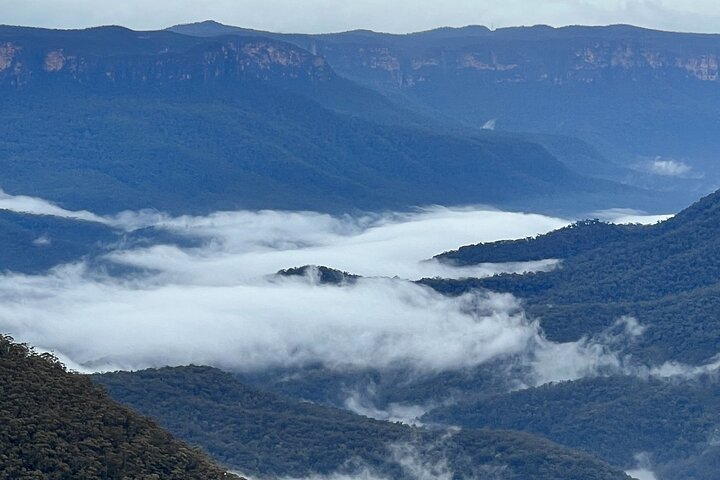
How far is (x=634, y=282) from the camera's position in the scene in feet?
373

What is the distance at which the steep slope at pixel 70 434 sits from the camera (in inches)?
1810

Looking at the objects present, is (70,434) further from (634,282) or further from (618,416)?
(634,282)

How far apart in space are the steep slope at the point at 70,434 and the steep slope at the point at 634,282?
53598 millimetres

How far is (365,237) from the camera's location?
18738 cm

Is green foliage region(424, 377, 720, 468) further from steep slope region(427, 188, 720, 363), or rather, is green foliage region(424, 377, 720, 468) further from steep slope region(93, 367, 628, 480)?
steep slope region(93, 367, 628, 480)

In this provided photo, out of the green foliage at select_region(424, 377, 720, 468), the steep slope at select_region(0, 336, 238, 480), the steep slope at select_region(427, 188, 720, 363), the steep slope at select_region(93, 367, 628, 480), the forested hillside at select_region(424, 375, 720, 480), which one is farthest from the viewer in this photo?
the steep slope at select_region(427, 188, 720, 363)

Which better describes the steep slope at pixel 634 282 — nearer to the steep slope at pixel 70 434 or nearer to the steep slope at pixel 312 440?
the steep slope at pixel 312 440

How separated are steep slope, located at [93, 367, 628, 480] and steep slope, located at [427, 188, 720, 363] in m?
24.0

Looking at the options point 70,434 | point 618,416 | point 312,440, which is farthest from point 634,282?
point 70,434

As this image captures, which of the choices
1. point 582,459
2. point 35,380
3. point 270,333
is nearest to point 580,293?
point 270,333

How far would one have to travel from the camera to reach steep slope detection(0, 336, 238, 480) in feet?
151

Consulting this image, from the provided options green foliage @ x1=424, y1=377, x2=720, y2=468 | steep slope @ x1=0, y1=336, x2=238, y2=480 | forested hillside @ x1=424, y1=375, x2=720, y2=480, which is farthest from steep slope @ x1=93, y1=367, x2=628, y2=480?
steep slope @ x1=0, y1=336, x2=238, y2=480

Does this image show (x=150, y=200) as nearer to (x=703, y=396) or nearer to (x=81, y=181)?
(x=81, y=181)

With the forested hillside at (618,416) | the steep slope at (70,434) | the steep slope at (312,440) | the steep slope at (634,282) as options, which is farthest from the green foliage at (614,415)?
the steep slope at (70,434)
